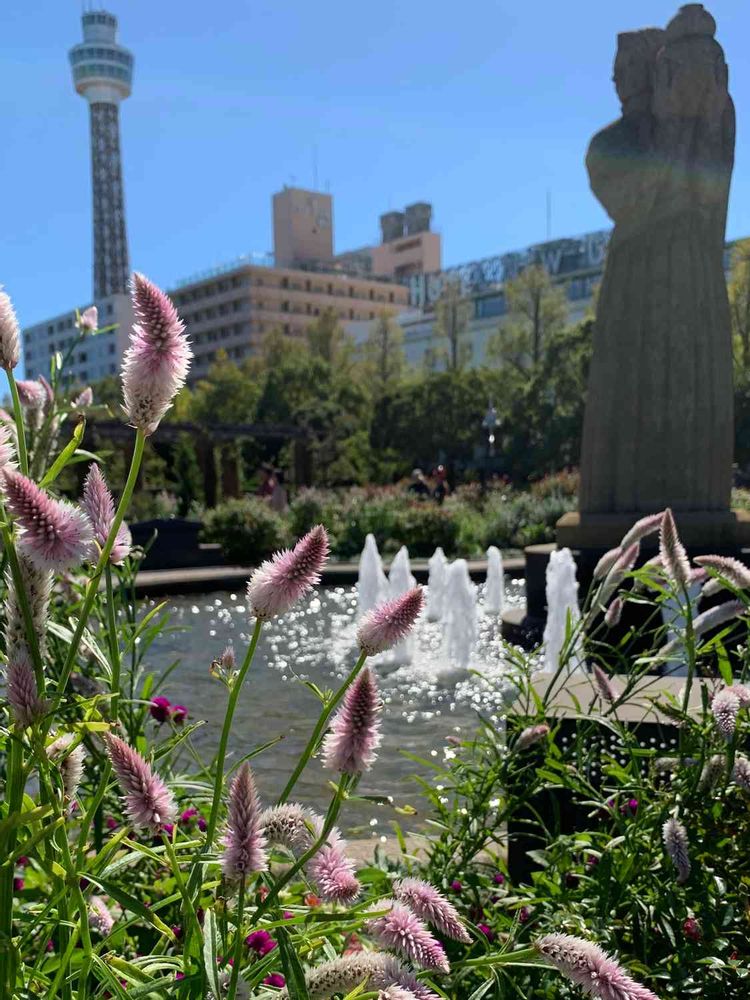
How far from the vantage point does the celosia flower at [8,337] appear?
107 cm

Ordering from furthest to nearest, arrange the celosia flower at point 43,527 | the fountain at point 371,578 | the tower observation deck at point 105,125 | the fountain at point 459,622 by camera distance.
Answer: the tower observation deck at point 105,125 → the fountain at point 371,578 → the fountain at point 459,622 → the celosia flower at point 43,527

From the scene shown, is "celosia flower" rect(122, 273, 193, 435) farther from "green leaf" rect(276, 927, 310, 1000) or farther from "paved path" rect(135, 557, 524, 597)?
"paved path" rect(135, 557, 524, 597)

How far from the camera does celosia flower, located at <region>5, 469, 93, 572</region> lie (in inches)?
34.8

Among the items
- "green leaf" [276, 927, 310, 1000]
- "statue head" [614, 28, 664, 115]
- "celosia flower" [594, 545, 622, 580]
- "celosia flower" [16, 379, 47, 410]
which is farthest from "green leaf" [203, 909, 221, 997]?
"statue head" [614, 28, 664, 115]

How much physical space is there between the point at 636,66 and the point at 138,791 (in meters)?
9.12

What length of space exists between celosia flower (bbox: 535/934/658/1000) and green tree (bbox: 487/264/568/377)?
4425cm

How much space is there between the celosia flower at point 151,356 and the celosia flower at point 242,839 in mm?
407

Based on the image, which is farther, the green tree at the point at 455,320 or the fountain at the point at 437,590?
the green tree at the point at 455,320

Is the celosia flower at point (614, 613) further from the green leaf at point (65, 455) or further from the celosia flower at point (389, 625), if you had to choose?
the green leaf at point (65, 455)

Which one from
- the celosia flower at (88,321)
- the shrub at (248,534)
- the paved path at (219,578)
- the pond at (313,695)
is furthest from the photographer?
the shrub at (248,534)

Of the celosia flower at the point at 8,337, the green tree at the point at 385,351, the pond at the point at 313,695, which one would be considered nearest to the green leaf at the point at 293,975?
the celosia flower at the point at 8,337

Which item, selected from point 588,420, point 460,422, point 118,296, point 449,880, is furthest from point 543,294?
point 118,296

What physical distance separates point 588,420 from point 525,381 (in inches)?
1374

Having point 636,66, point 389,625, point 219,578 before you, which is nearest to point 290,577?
point 389,625
